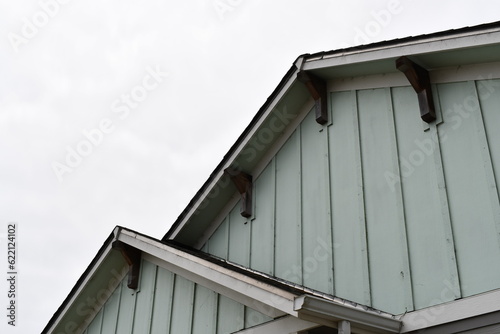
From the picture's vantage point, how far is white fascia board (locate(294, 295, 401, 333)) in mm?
5249

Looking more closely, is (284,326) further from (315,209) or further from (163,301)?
(163,301)

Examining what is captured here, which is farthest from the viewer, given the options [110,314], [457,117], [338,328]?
[110,314]

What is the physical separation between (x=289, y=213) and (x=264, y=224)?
544 mm

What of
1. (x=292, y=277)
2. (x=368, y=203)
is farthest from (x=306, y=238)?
(x=368, y=203)

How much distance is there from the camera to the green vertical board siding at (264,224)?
27.3ft

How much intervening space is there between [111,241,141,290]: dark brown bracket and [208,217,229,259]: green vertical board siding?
124cm

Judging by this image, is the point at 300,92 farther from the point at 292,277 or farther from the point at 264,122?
the point at 292,277

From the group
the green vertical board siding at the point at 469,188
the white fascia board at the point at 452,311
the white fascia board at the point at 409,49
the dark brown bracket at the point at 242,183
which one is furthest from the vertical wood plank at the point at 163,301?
the green vertical board siding at the point at 469,188

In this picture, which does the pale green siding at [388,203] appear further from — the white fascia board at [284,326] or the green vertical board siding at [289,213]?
the white fascia board at [284,326]

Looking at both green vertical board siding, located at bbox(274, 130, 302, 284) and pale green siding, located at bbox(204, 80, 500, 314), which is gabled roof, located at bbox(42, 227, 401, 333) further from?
pale green siding, located at bbox(204, 80, 500, 314)

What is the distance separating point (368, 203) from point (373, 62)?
1.86 meters

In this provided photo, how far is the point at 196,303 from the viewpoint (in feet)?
25.1

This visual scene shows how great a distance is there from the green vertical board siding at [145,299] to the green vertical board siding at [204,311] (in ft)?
3.86

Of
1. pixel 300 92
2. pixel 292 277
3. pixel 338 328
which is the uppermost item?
pixel 300 92
